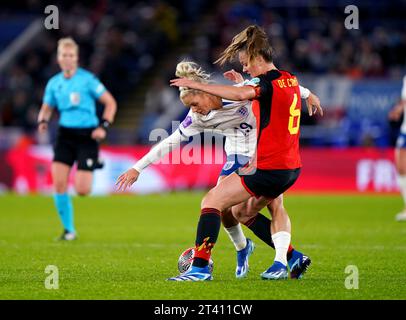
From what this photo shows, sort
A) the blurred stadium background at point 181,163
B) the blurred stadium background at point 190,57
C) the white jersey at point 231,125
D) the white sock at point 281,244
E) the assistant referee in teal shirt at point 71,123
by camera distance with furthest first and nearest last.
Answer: the blurred stadium background at point 190,57
the assistant referee in teal shirt at point 71,123
the blurred stadium background at point 181,163
the white sock at point 281,244
the white jersey at point 231,125

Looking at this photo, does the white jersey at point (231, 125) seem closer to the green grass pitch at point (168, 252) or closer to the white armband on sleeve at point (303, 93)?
the white armband on sleeve at point (303, 93)

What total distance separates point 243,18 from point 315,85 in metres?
4.18

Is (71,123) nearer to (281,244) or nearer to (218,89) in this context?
(281,244)

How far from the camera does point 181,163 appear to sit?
22.2 meters

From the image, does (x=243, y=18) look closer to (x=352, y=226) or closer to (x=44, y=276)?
(x=352, y=226)

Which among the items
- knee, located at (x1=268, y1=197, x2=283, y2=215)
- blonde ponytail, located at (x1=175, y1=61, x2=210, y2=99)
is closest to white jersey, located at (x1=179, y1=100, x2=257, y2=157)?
blonde ponytail, located at (x1=175, y1=61, x2=210, y2=99)

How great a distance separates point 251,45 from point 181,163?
14.5 meters

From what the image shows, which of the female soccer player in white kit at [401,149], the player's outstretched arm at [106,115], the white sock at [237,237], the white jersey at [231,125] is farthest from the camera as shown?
the female soccer player in white kit at [401,149]

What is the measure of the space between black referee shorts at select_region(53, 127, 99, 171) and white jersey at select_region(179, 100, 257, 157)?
4301 millimetres

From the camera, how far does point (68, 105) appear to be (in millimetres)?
12555

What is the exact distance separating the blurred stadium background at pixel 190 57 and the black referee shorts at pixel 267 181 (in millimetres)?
14206

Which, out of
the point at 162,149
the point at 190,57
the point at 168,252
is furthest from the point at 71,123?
the point at 190,57

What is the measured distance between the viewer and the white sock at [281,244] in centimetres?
813

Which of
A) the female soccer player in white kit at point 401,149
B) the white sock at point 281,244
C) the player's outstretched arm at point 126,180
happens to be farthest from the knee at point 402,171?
the player's outstretched arm at point 126,180
